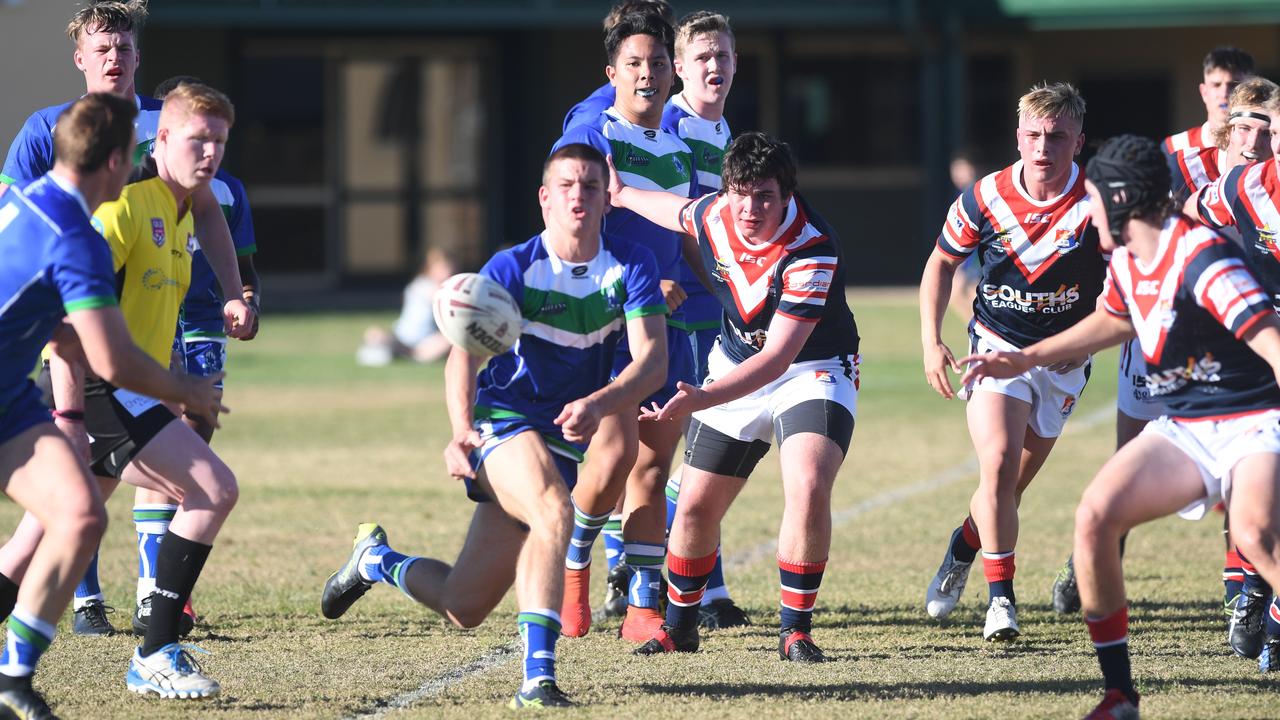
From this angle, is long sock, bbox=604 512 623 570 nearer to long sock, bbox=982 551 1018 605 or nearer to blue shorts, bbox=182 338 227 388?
long sock, bbox=982 551 1018 605

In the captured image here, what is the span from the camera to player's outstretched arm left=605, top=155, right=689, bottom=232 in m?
6.61

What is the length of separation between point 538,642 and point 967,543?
2.40 metres

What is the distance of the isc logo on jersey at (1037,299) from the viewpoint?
21.2ft

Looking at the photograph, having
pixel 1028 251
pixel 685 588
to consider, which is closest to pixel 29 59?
pixel 685 588

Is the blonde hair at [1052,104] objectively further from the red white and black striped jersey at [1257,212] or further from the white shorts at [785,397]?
the white shorts at [785,397]

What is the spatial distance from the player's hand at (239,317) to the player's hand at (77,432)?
874 millimetres

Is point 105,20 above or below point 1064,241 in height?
above

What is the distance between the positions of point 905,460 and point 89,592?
629 centimetres

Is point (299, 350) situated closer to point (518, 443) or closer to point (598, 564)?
point (598, 564)

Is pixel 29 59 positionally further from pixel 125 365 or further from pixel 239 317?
pixel 125 365

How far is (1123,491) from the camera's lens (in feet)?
16.0

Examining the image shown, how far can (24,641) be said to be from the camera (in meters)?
4.89

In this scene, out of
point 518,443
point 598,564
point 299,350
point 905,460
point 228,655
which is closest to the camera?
point 518,443

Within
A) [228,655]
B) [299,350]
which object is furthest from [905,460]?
[299,350]
